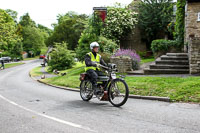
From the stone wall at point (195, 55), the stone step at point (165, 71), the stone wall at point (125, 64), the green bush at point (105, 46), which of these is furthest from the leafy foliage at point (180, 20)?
the stone wall at point (195, 55)

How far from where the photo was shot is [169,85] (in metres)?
9.09

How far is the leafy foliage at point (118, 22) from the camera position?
2863 cm

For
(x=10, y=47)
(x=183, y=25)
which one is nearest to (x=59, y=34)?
(x=10, y=47)

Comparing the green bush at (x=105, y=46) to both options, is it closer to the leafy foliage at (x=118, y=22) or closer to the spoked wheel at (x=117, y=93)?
the leafy foliage at (x=118, y=22)

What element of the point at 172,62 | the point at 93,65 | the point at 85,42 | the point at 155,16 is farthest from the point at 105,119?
the point at 155,16

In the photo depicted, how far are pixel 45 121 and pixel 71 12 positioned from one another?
8657 cm

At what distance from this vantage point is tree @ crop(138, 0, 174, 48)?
97.6 ft

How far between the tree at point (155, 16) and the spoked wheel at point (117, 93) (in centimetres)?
2461

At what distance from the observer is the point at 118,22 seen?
2930cm

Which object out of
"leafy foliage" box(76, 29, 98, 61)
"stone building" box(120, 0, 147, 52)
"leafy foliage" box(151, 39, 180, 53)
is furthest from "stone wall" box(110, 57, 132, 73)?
"stone building" box(120, 0, 147, 52)

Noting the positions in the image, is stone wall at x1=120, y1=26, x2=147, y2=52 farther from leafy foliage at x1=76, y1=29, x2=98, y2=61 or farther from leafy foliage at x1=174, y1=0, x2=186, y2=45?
leafy foliage at x1=174, y1=0, x2=186, y2=45

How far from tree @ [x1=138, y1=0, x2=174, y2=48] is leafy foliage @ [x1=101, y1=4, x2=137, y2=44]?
4.86 feet

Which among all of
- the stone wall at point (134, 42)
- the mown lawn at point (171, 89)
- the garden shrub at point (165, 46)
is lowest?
the mown lawn at point (171, 89)

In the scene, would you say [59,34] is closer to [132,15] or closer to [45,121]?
[132,15]
